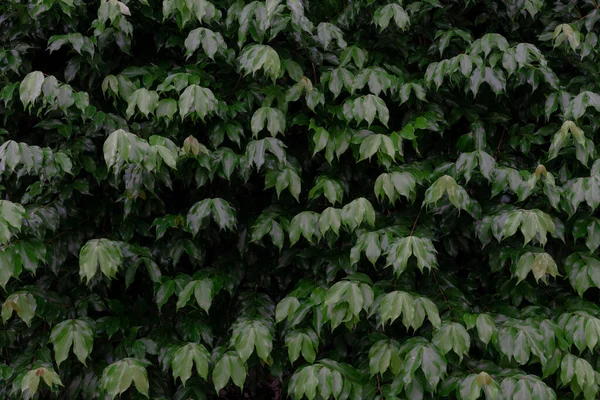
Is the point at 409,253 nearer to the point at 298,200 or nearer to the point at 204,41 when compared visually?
the point at 298,200

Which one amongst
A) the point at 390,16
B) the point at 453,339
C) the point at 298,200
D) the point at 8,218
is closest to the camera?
the point at 8,218

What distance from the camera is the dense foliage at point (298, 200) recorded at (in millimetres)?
2570

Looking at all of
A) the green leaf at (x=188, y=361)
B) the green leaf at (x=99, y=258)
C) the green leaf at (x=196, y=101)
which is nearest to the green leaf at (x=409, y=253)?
the green leaf at (x=188, y=361)

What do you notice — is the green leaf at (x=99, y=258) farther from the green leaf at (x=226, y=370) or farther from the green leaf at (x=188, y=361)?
the green leaf at (x=226, y=370)

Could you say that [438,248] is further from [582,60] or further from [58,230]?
[58,230]

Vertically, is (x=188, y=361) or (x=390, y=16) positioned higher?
(x=390, y=16)

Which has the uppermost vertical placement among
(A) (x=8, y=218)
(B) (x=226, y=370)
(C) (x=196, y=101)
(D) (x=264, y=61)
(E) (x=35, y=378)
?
(D) (x=264, y=61)

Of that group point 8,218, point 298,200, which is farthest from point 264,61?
point 8,218

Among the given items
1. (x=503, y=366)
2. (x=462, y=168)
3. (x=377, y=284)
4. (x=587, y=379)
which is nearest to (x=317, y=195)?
(x=377, y=284)

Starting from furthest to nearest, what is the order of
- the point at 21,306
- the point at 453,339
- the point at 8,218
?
the point at 21,306, the point at 453,339, the point at 8,218

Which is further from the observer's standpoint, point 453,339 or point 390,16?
point 390,16

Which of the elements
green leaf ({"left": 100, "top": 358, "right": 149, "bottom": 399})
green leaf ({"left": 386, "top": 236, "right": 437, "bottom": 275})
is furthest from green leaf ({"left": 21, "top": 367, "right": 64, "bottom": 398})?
green leaf ({"left": 386, "top": 236, "right": 437, "bottom": 275})

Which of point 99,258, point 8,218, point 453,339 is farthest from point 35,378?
point 453,339

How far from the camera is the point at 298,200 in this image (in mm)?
2746
